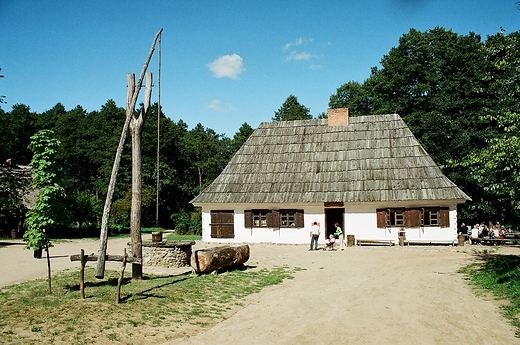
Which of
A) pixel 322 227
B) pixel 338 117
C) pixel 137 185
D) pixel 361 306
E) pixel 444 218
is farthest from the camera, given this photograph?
pixel 338 117

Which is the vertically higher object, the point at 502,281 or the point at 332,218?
the point at 332,218

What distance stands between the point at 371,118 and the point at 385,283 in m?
17.3

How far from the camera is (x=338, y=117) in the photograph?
2916 centimetres

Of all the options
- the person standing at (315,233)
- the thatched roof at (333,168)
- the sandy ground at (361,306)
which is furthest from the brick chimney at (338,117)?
the sandy ground at (361,306)

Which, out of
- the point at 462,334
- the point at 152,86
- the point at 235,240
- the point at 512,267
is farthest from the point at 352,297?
the point at 235,240

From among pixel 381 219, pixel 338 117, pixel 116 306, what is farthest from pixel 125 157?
pixel 116 306

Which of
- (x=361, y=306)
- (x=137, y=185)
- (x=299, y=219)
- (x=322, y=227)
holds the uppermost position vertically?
(x=137, y=185)

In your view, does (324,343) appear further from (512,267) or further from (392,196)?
(392,196)

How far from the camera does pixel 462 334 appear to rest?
27.6 feet

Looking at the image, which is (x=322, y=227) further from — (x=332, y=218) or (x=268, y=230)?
(x=268, y=230)

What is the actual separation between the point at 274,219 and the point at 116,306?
16285 millimetres

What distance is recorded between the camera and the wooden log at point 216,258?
14.2 meters

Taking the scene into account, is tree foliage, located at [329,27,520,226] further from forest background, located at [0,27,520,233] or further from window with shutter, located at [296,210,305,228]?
window with shutter, located at [296,210,305,228]

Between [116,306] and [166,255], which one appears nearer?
[116,306]
